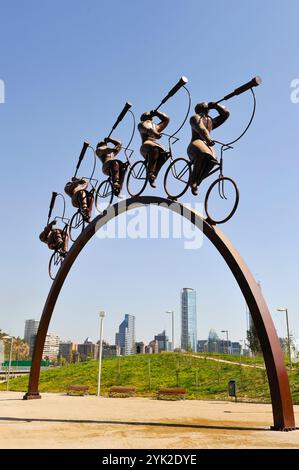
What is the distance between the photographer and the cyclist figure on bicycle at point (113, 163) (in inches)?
579

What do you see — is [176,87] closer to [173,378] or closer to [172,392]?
[172,392]

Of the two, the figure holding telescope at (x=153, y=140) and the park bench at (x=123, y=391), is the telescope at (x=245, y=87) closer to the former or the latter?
the figure holding telescope at (x=153, y=140)

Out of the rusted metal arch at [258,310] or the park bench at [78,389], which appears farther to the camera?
the park bench at [78,389]

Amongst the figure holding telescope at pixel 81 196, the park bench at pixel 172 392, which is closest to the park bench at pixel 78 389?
the park bench at pixel 172 392

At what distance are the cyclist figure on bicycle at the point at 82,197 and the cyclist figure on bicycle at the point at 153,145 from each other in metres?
4.49

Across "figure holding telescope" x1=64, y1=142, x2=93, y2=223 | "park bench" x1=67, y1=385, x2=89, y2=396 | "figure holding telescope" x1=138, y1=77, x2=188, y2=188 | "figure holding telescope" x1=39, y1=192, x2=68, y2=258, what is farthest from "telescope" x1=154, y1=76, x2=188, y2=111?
"park bench" x1=67, y1=385, x2=89, y2=396

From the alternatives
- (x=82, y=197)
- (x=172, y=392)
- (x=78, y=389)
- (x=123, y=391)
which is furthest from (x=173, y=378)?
(x=82, y=197)

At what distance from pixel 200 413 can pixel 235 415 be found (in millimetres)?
1094

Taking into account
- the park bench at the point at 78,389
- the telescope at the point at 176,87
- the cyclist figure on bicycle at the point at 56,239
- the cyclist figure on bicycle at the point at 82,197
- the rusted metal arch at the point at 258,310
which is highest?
the telescope at the point at 176,87

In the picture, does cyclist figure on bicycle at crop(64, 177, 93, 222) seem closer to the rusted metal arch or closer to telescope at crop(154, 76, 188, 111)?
the rusted metal arch

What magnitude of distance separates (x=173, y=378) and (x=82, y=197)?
14.3 metres

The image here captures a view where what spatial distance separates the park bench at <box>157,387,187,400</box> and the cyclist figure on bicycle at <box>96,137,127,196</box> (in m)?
9.28

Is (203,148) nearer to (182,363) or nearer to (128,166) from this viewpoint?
(128,166)
